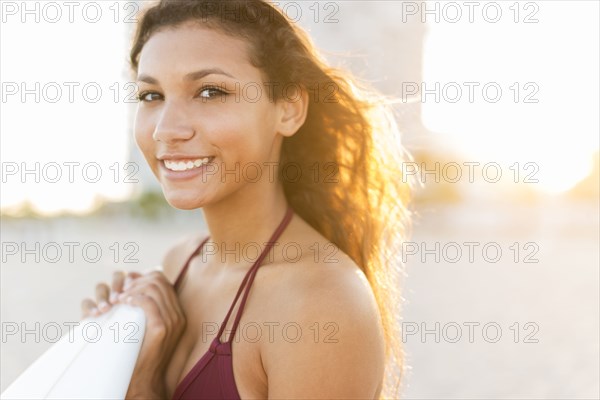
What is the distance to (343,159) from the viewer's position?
2623 mm

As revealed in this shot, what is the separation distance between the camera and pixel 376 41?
35469mm

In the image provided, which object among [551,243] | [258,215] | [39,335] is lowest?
[551,243]

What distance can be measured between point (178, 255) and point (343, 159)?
0.76m

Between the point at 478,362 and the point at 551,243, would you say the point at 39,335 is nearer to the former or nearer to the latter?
the point at 478,362

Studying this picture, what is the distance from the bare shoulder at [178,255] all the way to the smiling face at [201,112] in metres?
0.59

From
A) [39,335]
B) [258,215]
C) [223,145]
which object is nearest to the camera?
[223,145]

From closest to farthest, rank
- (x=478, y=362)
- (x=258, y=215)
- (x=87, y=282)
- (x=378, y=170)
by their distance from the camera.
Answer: (x=258, y=215)
(x=378, y=170)
(x=478, y=362)
(x=87, y=282)

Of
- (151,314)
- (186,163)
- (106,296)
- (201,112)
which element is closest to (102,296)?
(106,296)

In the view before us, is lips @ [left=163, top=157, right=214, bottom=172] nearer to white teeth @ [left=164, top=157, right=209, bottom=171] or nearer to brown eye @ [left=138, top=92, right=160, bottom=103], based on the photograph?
white teeth @ [left=164, top=157, right=209, bottom=171]

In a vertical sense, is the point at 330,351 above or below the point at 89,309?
above

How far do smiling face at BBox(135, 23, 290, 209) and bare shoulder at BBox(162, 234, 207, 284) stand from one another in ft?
1.94

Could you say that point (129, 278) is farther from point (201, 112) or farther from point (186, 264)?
point (201, 112)

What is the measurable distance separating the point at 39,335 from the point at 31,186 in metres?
11.1

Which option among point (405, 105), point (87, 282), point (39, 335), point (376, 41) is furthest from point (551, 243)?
point (376, 41)
